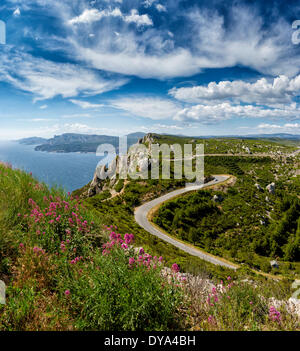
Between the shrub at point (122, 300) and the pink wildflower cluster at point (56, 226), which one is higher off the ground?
the pink wildflower cluster at point (56, 226)

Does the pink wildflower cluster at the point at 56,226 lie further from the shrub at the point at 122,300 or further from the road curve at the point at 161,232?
the road curve at the point at 161,232

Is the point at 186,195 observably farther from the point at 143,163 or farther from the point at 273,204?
the point at 273,204

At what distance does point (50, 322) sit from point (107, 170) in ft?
214

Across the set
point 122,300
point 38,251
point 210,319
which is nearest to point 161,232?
point 38,251

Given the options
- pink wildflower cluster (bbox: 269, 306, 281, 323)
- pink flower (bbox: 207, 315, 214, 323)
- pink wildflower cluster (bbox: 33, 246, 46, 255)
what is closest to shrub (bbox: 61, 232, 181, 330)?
pink flower (bbox: 207, 315, 214, 323)

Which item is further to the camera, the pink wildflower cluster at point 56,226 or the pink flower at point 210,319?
the pink wildflower cluster at point 56,226

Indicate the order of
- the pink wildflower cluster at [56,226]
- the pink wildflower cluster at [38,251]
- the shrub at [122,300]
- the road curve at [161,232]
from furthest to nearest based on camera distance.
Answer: the road curve at [161,232] → the pink wildflower cluster at [56,226] → the pink wildflower cluster at [38,251] → the shrub at [122,300]

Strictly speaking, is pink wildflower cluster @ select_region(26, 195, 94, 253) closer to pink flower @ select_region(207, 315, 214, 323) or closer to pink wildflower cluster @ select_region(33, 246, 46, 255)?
pink wildflower cluster @ select_region(33, 246, 46, 255)

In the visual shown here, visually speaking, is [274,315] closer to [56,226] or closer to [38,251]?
[38,251]

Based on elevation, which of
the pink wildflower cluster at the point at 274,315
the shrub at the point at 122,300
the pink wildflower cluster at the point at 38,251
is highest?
the pink wildflower cluster at the point at 38,251

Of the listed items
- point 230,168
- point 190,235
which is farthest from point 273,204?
point 190,235

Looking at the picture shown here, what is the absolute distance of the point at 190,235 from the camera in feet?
114

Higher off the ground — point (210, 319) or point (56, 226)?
point (56, 226)

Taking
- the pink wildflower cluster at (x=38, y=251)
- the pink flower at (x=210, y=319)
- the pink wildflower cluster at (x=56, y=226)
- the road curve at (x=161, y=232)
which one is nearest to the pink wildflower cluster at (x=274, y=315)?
the pink flower at (x=210, y=319)
